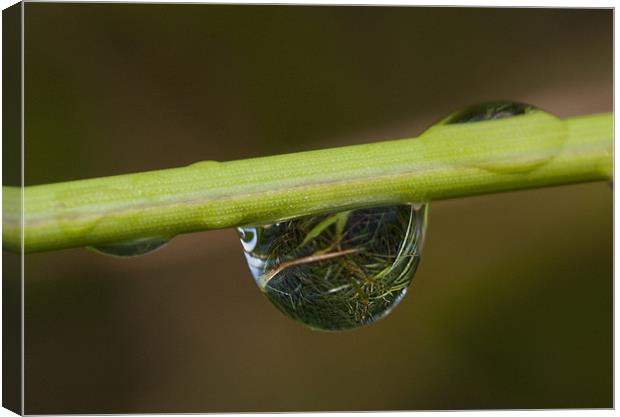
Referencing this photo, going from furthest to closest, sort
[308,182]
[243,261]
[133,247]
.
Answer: [243,261], [133,247], [308,182]

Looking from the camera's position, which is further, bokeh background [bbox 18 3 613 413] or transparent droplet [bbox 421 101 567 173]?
bokeh background [bbox 18 3 613 413]

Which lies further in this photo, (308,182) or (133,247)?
(133,247)

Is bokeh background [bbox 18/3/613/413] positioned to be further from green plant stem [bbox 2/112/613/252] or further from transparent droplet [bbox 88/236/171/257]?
green plant stem [bbox 2/112/613/252]

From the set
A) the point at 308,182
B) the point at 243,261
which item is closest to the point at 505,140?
the point at 308,182

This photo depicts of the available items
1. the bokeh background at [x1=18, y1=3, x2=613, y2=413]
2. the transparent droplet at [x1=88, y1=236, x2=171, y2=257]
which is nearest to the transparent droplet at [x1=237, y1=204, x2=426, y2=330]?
the transparent droplet at [x1=88, y1=236, x2=171, y2=257]

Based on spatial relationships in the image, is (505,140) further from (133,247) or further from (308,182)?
(133,247)

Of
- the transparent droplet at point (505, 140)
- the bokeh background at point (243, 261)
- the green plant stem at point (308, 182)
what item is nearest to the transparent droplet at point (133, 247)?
the green plant stem at point (308, 182)

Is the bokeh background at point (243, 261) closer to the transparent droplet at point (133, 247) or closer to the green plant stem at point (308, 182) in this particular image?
the transparent droplet at point (133, 247)
